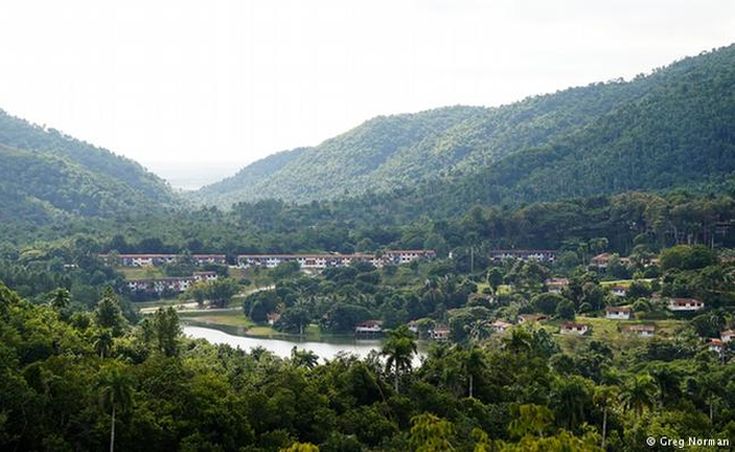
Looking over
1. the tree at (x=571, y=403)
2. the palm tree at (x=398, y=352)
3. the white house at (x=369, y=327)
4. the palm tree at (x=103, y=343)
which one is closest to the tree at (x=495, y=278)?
the white house at (x=369, y=327)

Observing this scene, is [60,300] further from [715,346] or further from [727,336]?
[727,336]

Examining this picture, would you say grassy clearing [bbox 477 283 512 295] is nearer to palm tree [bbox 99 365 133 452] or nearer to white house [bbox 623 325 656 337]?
white house [bbox 623 325 656 337]

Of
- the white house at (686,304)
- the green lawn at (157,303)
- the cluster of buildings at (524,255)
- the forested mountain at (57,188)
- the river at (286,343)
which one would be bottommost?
the river at (286,343)

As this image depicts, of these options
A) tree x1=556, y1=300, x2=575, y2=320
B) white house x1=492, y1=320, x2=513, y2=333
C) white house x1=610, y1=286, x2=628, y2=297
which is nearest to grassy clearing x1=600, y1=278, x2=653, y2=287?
white house x1=610, y1=286, x2=628, y2=297

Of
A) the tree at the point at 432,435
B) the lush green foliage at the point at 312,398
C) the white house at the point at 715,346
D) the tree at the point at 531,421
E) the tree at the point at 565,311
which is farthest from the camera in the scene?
the tree at the point at 565,311

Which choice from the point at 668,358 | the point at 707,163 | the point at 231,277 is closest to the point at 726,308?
the point at 668,358

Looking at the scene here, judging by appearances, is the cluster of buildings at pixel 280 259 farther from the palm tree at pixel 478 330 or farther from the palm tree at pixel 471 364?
the palm tree at pixel 471 364

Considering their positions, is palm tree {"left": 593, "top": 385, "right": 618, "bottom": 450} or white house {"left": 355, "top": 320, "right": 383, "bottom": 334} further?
white house {"left": 355, "top": 320, "right": 383, "bottom": 334}

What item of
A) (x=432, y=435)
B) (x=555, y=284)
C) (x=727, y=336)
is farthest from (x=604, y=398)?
(x=555, y=284)
